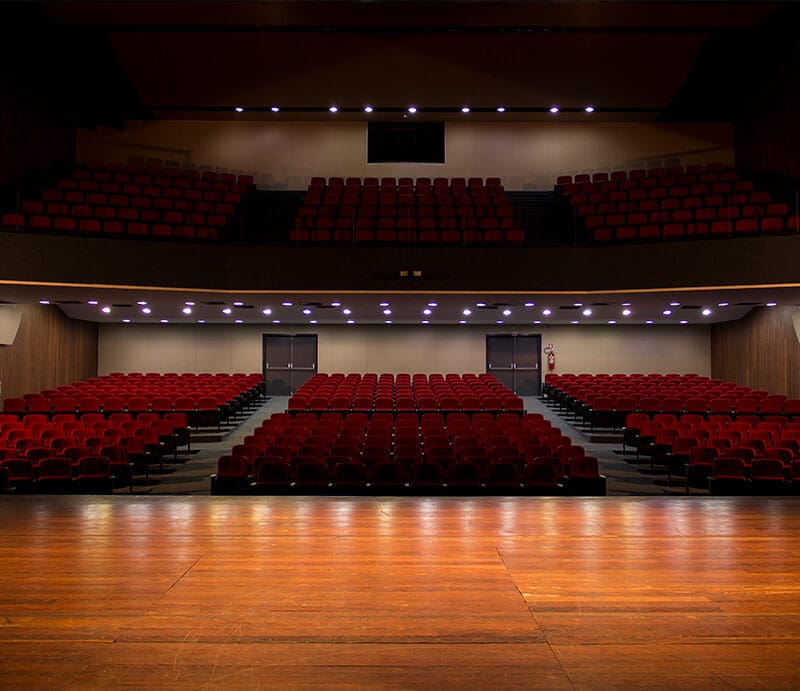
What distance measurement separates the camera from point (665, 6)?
13.0 meters

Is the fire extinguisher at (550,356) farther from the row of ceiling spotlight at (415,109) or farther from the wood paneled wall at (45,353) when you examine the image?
the wood paneled wall at (45,353)

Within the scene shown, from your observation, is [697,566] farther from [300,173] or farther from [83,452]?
[300,173]

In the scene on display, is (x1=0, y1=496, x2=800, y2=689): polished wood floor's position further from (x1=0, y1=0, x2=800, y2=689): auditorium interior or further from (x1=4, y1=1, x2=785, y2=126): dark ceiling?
(x1=4, y1=1, x2=785, y2=126): dark ceiling

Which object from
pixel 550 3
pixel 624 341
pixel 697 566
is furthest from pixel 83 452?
pixel 624 341

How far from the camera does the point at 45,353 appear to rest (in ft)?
53.2

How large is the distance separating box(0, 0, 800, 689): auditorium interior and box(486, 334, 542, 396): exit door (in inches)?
3.8

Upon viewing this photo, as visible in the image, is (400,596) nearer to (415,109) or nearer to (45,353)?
(415,109)

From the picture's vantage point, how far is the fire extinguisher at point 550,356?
19828 mm

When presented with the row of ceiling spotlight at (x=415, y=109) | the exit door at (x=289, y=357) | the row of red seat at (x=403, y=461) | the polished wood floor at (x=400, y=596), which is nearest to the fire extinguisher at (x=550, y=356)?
the row of ceiling spotlight at (x=415, y=109)

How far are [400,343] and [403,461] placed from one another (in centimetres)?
1203

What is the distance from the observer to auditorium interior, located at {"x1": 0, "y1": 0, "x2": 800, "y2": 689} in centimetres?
309

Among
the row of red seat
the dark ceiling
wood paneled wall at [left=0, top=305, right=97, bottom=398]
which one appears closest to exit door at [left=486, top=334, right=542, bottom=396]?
the dark ceiling

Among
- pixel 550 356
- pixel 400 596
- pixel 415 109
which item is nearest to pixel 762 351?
pixel 550 356

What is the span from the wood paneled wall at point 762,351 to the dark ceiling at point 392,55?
5531 mm
